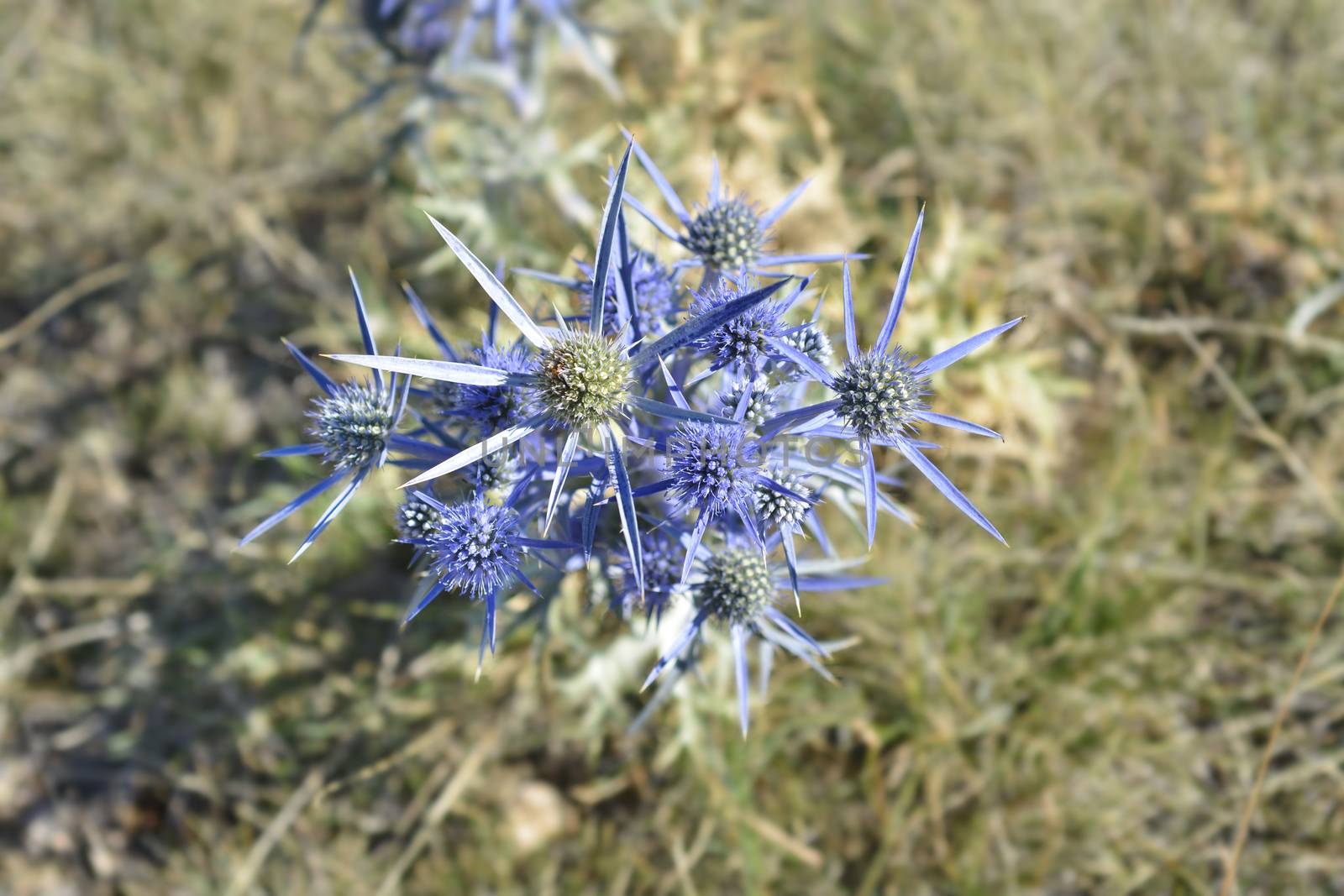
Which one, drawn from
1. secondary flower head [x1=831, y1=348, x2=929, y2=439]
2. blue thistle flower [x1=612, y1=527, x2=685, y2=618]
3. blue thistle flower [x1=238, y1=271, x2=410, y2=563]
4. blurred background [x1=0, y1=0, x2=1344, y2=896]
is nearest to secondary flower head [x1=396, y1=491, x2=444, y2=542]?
blue thistle flower [x1=238, y1=271, x2=410, y2=563]

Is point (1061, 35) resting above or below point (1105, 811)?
above

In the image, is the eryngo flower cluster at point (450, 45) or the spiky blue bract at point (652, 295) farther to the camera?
the eryngo flower cluster at point (450, 45)

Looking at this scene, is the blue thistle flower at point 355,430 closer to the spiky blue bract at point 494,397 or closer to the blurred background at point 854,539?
the spiky blue bract at point 494,397

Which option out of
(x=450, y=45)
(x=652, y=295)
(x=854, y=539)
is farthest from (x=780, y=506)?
(x=450, y=45)

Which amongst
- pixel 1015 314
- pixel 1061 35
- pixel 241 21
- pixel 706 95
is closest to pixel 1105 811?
pixel 1015 314

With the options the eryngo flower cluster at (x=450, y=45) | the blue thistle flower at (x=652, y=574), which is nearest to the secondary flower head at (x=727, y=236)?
the blue thistle flower at (x=652, y=574)

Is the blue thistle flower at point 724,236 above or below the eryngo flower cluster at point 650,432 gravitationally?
above

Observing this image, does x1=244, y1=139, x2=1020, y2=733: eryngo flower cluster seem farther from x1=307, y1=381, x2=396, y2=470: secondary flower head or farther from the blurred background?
the blurred background

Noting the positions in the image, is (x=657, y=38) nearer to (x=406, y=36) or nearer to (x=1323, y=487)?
(x=406, y=36)
